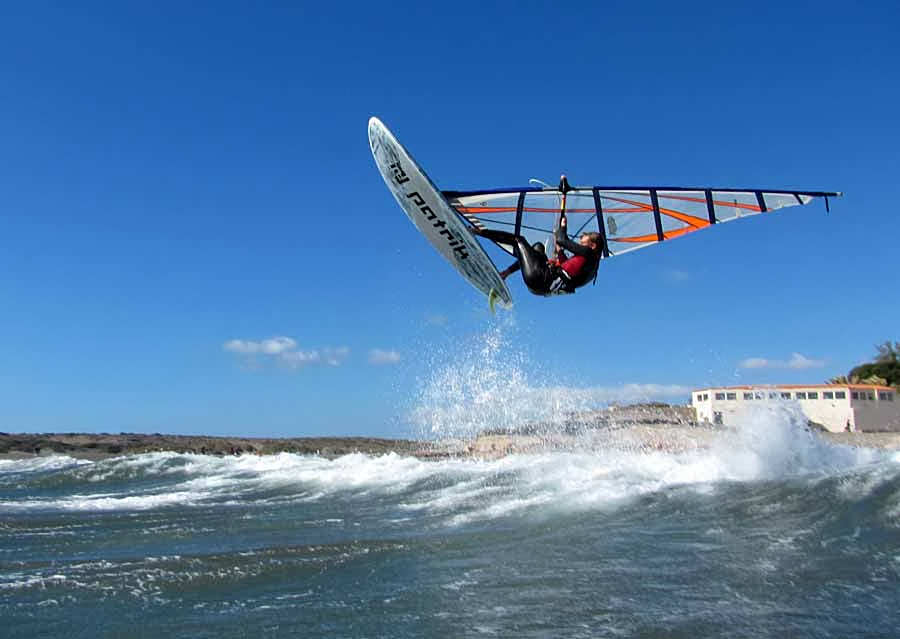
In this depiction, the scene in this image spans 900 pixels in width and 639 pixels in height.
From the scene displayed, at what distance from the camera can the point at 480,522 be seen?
8117 millimetres

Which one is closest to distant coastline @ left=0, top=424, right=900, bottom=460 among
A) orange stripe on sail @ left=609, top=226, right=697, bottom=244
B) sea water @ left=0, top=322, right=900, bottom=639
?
sea water @ left=0, top=322, right=900, bottom=639

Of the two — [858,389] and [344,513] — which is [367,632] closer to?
[344,513]

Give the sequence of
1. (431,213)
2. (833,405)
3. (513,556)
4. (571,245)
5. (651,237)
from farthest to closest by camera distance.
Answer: (833,405), (651,237), (431,213), (571,245), (513,556)

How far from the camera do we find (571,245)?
757 centimetres

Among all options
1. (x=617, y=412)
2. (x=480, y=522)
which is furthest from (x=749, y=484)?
(x=617, y=412)

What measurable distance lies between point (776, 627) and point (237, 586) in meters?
3.74

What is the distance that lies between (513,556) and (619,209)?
165 inches

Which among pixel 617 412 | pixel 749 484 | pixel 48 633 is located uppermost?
pixel 617 412

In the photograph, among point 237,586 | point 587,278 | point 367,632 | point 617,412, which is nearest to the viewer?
point 367,632

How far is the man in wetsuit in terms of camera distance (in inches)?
297

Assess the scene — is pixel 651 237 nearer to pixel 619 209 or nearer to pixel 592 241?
pixel 619 209

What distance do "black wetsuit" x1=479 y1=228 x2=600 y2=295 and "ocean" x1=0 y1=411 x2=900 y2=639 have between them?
2.39 m

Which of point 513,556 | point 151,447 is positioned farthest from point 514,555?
point 151,447

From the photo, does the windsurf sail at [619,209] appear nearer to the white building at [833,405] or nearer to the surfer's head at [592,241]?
the surfer's head at [592,241]
